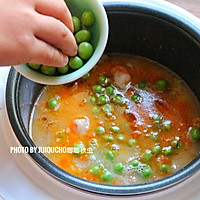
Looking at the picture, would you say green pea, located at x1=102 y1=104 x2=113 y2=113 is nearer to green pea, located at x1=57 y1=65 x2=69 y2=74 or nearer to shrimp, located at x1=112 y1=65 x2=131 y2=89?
shrimp, located at x1=112 y1=65 x2=131 y2=89

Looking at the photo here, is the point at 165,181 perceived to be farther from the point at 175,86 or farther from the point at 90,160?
the point at 175,86

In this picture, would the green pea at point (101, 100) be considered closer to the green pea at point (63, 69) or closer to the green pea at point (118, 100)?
the green pea at point (118, 100)

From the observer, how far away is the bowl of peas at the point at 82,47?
2.72 ft

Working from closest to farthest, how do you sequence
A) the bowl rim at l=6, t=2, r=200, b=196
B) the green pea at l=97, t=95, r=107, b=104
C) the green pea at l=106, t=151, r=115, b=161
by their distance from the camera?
the bowl rim at l=6, t=2, r=200, b=196
the green pea at l=106, t=151, r=115, b=161
the green pea at l=97, t=95, r=107, b=104

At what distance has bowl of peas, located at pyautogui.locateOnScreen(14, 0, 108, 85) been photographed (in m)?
0.83

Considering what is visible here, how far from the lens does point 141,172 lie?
961mm

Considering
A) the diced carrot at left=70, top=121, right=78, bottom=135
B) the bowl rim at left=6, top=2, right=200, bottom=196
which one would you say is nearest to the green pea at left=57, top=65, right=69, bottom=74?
the bowl rim at left=6, top=2, right=200, bottom=196

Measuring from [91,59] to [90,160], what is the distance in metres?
0.28

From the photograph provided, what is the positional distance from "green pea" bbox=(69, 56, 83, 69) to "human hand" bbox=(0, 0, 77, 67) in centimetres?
12

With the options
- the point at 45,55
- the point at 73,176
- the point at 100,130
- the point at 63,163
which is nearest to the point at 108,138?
the point at 100,130

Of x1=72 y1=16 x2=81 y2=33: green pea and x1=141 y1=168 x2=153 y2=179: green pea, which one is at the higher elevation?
x1=72 y1=16 x2=81 y2=33: green pea

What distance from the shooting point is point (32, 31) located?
0.65 metres

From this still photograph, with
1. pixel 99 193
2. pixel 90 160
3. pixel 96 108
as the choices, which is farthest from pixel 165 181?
pixel 96 108

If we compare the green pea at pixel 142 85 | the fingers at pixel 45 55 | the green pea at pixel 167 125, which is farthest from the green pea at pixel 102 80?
the fingers at pixel 45 55
